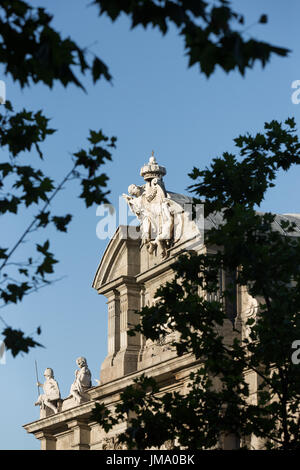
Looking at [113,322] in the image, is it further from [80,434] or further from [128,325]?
[80,434]

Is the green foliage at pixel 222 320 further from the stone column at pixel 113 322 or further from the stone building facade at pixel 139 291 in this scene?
the stone column at pixel 113 322

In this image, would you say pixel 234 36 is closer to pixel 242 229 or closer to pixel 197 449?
pixel 242 229

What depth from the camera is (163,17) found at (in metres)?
14.7

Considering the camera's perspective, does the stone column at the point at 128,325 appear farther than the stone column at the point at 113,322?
No

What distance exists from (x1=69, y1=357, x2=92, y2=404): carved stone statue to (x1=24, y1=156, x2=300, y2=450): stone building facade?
0.27m

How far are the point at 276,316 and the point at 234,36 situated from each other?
10627 mm

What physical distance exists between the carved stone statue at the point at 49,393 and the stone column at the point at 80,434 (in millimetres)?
1810

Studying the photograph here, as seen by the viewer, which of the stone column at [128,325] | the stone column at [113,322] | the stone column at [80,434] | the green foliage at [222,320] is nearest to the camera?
the green foliage at [222,320]

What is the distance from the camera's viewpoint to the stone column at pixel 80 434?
43781 millimetres

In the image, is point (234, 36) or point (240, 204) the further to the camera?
point (240, 204)

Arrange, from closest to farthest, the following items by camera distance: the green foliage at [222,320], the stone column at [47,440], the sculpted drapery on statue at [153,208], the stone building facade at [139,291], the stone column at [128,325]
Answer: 1. the green foliage at [222,320]
2. the stone building facade at [139,291]
3. the sculpted drapery on statue at [153,208]
4. the stone column at [128,325]
5. the stone column at [47,440]

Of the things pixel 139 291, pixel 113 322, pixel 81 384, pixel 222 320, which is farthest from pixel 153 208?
pixel 222 320

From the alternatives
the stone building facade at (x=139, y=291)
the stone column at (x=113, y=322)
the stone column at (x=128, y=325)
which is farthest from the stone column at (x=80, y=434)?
the stone column at (x=128, y=325)
